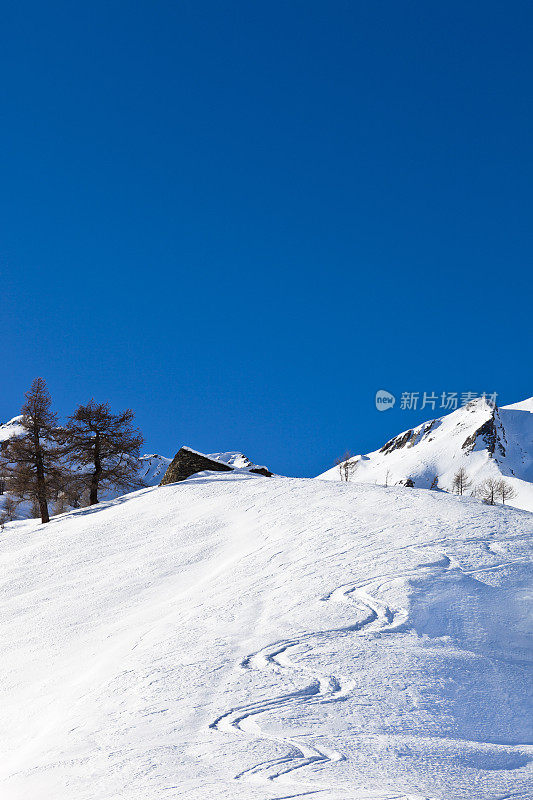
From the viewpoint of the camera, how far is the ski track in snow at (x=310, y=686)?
4355 millimetres

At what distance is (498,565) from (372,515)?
402 centimetres

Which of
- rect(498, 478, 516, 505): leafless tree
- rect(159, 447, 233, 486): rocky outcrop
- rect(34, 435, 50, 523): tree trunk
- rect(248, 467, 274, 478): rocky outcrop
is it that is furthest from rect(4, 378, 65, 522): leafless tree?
rect(498, 478, 516, 505): leafless tree

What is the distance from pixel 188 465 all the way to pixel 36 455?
746 centimetres

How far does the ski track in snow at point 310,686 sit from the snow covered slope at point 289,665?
0.02 meters

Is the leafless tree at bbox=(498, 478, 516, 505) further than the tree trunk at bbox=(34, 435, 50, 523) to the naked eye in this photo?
Yes

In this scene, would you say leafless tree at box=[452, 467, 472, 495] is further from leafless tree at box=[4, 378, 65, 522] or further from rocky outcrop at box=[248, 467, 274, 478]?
leafless tree at box=[4, 378, 65, 522]

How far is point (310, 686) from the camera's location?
5.76 m

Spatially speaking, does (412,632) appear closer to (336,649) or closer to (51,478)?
(336,649)

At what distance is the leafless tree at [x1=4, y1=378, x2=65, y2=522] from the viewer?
92.3ft

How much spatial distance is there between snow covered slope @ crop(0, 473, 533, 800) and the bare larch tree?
48.5 feet

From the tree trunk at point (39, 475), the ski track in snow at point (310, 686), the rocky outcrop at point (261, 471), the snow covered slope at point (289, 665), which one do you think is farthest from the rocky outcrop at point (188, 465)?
the ski track in snow at point (310, 686)

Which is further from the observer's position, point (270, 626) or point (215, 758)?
point (270, 626)

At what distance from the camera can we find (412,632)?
23.3 ft

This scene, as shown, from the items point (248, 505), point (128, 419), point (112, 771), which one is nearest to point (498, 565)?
point (112, 771)
